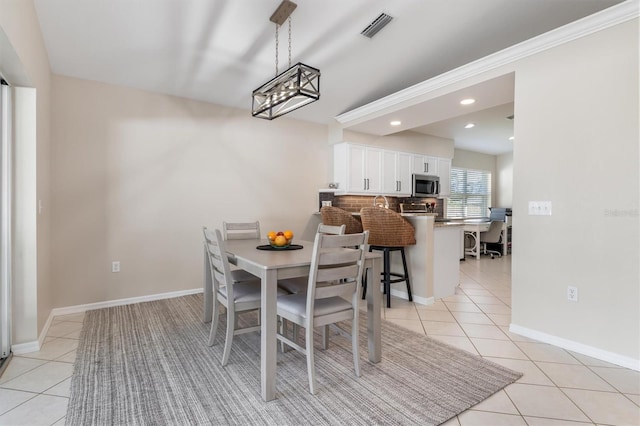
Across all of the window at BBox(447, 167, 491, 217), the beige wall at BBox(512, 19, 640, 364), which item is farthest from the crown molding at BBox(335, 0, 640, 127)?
the window at BBox(447, 167, 491, 217)

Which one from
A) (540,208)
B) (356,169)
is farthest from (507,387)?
(356,169)

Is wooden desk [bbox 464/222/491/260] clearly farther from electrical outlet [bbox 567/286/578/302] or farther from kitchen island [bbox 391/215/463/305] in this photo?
electrical outlet [bbox 567/286/578/302]

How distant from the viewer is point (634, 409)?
5.74 ft

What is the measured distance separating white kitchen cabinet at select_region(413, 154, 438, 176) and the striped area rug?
3.98 meters

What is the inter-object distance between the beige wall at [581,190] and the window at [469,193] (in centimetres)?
508

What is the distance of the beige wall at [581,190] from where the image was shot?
2.21 m

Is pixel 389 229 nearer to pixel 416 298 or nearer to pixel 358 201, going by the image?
pixel 416 298

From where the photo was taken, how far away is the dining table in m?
1.83

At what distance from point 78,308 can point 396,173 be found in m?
4.86

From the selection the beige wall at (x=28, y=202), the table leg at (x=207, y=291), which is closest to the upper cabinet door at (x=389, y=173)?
the table leg at (x=207, y=291)

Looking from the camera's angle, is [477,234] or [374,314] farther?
[477,234]

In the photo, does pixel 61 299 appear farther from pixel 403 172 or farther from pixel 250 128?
pixel 403 172

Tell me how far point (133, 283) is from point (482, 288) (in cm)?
429

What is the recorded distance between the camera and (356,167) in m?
5.12
